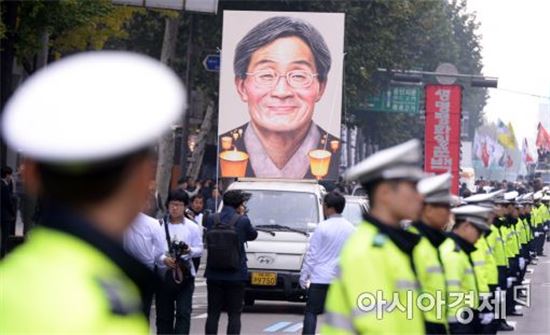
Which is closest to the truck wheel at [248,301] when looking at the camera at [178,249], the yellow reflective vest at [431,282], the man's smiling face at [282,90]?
the man's smiling face at [282,90]

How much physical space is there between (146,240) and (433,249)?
5435mm

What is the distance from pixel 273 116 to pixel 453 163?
12.4 m

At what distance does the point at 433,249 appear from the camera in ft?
→ 26.6

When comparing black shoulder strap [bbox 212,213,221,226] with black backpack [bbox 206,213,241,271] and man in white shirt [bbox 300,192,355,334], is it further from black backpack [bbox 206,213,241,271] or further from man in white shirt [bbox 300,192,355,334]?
man in white shirt [bbox 300,192,355,334]

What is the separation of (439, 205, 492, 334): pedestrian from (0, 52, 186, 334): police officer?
6244 millimetres

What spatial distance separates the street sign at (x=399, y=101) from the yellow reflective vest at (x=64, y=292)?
62728 millimetres

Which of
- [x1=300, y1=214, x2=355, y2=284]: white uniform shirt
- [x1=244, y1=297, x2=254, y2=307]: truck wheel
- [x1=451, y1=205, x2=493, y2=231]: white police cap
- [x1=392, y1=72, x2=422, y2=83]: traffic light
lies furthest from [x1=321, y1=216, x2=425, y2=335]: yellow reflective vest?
[x1=392, y1=72, x2=422, y2=83]: traffic light

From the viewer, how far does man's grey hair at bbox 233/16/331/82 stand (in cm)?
2634

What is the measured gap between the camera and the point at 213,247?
14055mm

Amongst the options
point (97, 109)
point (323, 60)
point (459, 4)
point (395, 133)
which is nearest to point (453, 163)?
point (323, 60)

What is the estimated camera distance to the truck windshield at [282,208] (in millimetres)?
20703

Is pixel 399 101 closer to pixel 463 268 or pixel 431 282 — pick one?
pixel 463 268

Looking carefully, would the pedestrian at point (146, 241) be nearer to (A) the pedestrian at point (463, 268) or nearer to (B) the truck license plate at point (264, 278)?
(A) the pedestrian at point (463, 268)

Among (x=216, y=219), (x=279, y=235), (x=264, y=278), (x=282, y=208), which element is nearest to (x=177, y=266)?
(x=216, y=219)
